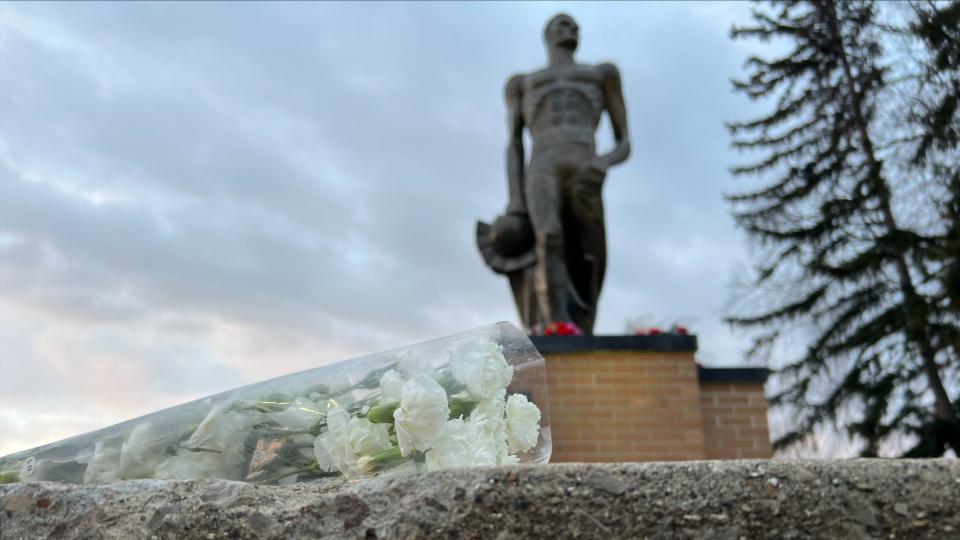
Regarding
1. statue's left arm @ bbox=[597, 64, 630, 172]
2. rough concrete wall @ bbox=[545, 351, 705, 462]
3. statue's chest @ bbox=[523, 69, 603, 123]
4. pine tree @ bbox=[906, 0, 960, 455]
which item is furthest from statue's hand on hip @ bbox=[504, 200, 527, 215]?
pine tree @ bbox=[906, 0, 960, 455]

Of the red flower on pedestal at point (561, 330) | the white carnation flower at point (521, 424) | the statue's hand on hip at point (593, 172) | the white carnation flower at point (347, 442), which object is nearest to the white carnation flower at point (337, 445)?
the white carnation flower at point (347, 442)

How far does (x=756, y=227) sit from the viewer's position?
1423 cm

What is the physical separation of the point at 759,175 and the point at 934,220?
145 inches

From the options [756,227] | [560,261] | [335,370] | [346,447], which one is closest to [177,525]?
[346,447]

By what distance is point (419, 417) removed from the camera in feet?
3.52

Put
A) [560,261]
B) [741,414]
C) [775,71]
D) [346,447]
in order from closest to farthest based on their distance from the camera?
[346,447] → [741,414] → [560,261] → [775,71]

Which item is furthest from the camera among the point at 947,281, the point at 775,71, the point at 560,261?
the point at 775,71

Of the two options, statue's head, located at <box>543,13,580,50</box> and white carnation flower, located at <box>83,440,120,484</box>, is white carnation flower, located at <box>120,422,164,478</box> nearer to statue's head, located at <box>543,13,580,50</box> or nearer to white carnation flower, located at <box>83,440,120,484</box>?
white carnation flower, located at <box>83,440,120,484</box>

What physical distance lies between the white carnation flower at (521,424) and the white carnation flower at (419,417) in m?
0.12

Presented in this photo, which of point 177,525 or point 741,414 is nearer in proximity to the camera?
point 177,525

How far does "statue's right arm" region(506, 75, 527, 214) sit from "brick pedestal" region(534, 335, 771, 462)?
5.96 feet

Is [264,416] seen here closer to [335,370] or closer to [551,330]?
[335,370]

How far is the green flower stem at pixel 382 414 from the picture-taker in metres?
1.13

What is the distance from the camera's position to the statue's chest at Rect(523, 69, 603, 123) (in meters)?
7.15
